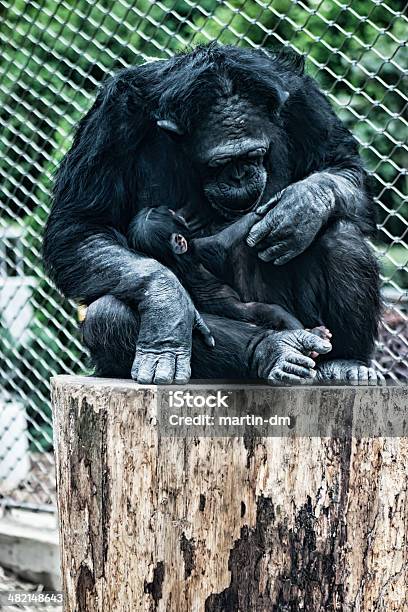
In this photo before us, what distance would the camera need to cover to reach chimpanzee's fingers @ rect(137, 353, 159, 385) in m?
2.61

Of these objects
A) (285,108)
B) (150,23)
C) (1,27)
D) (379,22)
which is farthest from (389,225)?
(1,27)

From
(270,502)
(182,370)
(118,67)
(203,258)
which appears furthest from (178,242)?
(118,67)

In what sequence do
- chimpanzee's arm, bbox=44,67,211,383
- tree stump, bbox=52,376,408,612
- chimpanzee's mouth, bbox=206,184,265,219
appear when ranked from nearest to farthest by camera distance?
tree stump, bbox=52,376,408,612
chimpanzee's arm, bbox=44,67,211,383
chimpanzee's mouth, bbox=206,184,265,219

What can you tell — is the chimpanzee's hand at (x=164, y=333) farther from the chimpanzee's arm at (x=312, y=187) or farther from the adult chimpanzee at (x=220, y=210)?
the chimpanzee's arm at (x=312, y=187)

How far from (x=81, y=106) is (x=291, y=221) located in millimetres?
2493

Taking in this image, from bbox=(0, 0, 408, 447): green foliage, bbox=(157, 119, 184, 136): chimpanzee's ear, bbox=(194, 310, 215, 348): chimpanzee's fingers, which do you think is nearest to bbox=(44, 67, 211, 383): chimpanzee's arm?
bbox=(194, 310, 215, 348): chimpanzee's fingers

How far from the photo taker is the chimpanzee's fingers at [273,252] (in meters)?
2.79

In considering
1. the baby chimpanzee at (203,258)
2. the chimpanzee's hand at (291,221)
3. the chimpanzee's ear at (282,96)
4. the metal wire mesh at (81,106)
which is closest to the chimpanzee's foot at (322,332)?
the baby chimpanzee at (203,258)

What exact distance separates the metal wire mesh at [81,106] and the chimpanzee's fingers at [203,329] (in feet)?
4.56

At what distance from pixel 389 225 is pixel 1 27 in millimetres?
2337

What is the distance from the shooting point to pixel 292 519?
8.23 feet

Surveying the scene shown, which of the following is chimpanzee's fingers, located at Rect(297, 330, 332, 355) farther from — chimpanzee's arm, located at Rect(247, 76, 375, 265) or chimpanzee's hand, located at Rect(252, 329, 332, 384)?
chimpanzee's arm, located at Rect(247, 76, 375, 265)

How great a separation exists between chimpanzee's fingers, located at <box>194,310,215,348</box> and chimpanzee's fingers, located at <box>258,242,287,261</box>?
25cm

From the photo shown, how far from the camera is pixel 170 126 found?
278cm
